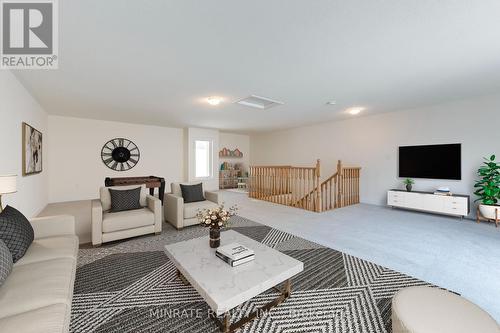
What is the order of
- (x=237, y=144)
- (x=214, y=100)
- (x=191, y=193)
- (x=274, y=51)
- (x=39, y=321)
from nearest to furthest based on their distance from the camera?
(x=39, y=321), (x=274, y=51), (x=191, y=193), (x=214, y=100), (x=237, y=144)

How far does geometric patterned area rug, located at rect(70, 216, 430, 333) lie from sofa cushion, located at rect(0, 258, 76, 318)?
0.40m

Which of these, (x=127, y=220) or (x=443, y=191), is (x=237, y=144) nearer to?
(x=127, y=220)

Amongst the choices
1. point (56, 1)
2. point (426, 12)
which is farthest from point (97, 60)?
point (426, 12)

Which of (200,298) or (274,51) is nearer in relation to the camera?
(200,298)

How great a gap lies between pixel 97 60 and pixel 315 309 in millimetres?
3611

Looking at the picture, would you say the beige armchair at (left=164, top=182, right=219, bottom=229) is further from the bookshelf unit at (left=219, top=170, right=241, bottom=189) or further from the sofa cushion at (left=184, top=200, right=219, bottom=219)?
the bookshelf unit at (left=219, top=170, right=241, bottom=189)

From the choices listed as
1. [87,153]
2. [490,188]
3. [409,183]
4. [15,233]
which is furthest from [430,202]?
[87,153]

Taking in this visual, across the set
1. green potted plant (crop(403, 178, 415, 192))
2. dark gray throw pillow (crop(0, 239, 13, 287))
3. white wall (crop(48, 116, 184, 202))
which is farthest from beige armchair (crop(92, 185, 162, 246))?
green potted plant (crop(403, 178, 415, 192))

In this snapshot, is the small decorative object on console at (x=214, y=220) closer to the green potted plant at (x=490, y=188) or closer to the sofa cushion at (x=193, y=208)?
the sofa cushion at (x=193, y=208)

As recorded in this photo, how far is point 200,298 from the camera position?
1.91m

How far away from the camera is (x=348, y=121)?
6.40 m

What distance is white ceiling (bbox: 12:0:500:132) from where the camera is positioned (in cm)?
180

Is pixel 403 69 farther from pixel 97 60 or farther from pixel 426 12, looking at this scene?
pixel 97 60

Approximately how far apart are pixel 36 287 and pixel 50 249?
73 cm
